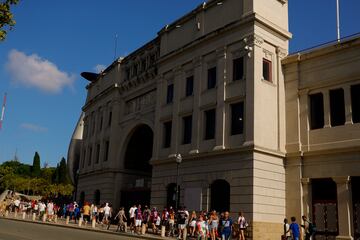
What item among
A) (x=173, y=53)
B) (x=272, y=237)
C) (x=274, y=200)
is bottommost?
(x=272, y=237)

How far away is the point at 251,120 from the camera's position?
87.8ft

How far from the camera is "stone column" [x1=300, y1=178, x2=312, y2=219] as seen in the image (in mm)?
26516

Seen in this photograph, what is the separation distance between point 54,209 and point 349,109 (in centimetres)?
2772

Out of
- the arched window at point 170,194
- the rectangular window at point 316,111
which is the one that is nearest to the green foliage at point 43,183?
the arched window at point 170,194

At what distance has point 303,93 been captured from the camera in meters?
28.3

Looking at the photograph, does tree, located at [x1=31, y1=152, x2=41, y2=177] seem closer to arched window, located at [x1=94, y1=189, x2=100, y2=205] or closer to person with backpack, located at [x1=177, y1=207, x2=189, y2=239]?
arched window, located at [x1=94, y1=189, x2=100, y2=205]

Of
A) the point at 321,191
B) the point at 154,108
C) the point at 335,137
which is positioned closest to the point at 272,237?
the point at 321,191

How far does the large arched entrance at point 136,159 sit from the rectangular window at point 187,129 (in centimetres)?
837

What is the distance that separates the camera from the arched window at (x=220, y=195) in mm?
27531

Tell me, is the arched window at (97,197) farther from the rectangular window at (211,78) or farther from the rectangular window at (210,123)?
the rectangular window at (211,78)

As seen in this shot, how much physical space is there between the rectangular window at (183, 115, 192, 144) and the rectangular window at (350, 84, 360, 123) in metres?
11.6

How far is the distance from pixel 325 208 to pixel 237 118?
25.3 feet

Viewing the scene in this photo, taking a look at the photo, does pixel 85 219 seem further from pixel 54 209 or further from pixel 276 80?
pixel 276 80

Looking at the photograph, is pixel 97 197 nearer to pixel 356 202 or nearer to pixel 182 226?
pixel 182 226
